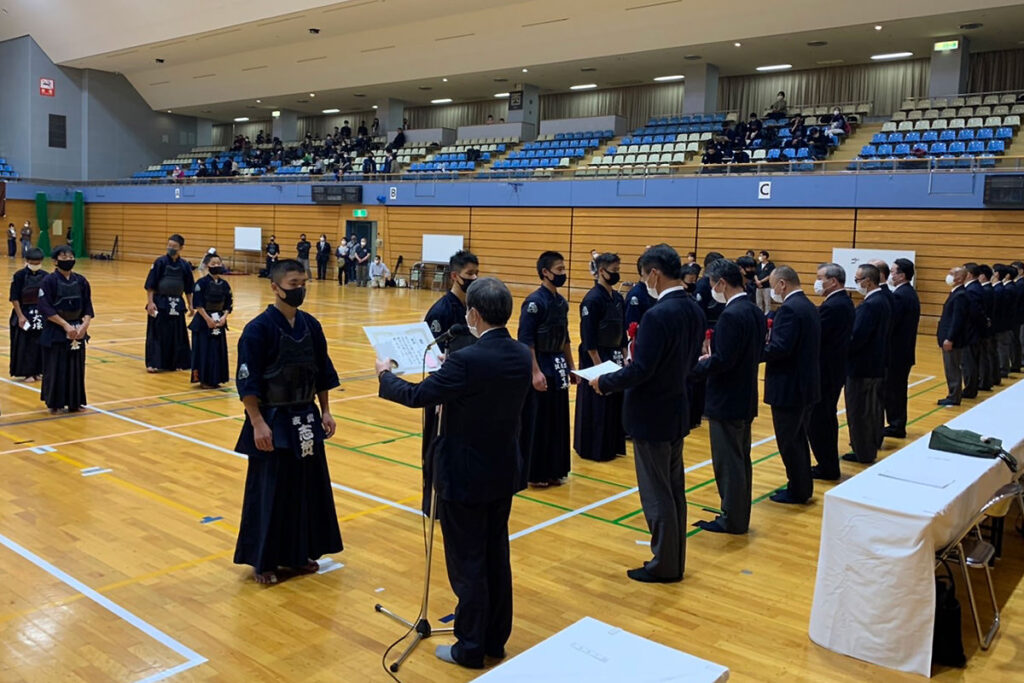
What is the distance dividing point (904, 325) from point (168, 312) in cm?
961

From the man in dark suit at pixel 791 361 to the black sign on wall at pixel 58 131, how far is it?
42.7 meters

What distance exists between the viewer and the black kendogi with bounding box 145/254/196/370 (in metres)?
11.6

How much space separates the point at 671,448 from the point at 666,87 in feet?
94.2

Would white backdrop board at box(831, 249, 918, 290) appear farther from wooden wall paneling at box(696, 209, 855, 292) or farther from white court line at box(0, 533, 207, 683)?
white court line at box(0, 533, 207, 683)

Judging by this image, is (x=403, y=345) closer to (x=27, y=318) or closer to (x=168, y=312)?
(x=27, y=318)

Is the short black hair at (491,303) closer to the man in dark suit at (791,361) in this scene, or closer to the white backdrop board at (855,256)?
the man in dark suit at (791,361)

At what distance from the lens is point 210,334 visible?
11.0 m

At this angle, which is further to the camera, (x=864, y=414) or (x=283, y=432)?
(x=864, y=414)

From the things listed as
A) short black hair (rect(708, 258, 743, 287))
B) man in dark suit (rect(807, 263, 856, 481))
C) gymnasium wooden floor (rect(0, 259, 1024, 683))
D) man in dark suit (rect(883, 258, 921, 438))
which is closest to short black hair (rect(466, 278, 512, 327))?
gymnasium wooden floor (rect(0, 259, 1024, 683))

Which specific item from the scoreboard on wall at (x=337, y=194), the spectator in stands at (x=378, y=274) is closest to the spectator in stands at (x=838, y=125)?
the spectator in stands at (x=378, y=274)

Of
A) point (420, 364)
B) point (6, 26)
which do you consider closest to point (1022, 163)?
point (420, 364)

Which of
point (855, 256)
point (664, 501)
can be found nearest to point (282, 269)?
point (664, 501)

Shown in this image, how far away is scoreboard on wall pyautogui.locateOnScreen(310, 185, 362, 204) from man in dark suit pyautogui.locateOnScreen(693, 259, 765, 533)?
27.3 metres

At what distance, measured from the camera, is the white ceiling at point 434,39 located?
2255cm
